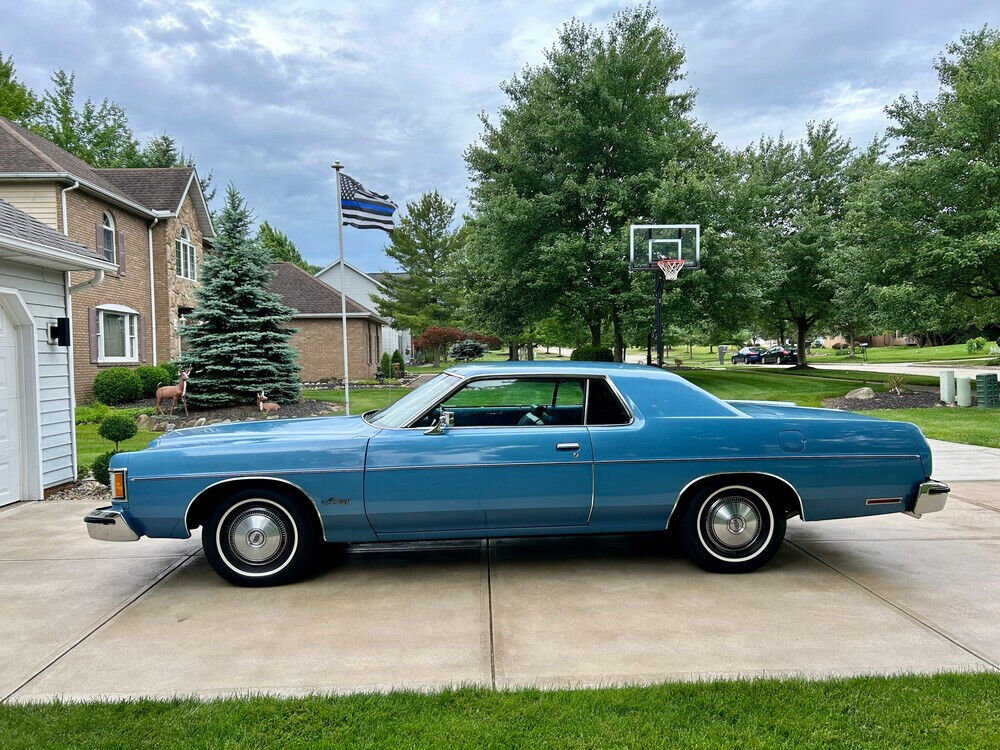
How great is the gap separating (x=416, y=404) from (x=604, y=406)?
4.48ft

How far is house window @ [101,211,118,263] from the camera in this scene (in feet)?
62.2

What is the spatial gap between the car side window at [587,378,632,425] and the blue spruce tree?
13.5 meters

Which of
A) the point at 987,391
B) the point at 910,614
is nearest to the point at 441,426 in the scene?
the point at 910,614

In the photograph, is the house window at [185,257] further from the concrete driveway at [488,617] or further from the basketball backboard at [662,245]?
the concrete driveway at [488,617]

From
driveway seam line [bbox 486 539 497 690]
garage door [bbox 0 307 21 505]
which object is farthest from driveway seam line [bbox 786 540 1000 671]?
garage door [bbox 0 307 21 505]

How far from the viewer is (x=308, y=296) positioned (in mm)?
29453

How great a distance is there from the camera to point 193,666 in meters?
3.39

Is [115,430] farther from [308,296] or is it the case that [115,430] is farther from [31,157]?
[308,296]

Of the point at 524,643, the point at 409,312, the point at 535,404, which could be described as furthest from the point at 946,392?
the point at 409,312

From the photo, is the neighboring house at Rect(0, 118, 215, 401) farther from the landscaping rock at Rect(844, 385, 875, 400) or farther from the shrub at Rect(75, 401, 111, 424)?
the landscaping rock at Rect(844, 385, 875, 400)

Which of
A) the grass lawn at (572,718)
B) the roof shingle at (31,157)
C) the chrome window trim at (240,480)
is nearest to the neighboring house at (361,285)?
the roof shingle at (31,157)

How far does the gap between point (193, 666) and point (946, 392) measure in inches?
729

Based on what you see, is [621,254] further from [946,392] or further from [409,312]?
[409,312]

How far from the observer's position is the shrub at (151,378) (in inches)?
740
